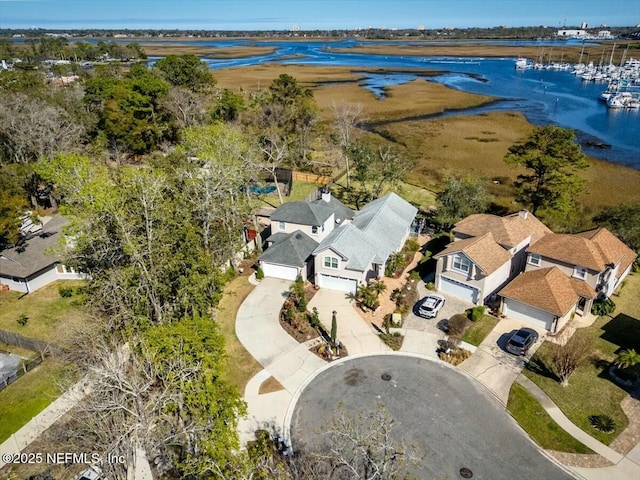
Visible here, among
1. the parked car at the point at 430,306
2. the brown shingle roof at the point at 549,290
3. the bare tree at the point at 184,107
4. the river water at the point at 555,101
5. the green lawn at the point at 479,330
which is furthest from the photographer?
the river water at the point at 555,101

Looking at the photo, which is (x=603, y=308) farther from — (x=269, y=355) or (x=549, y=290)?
(x=269, y=355)

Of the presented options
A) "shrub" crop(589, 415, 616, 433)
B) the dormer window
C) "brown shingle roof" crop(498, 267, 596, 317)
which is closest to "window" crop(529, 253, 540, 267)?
"brown shingle roof" crop(498, 267, 596, 317)

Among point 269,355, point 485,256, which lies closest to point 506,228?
point 485,256

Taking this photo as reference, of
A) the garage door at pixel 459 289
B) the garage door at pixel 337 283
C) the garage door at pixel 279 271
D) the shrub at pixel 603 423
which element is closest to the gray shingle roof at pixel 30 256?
the garage door at pixel 279 271

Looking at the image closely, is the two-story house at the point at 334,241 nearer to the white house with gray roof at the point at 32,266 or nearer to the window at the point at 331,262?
the window at the point at 331,262

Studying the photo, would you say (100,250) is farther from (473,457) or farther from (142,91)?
(142,91)

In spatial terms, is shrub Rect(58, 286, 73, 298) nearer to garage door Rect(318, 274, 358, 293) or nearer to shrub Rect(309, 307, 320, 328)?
shrub Rect(309, 307, 320, 328)
